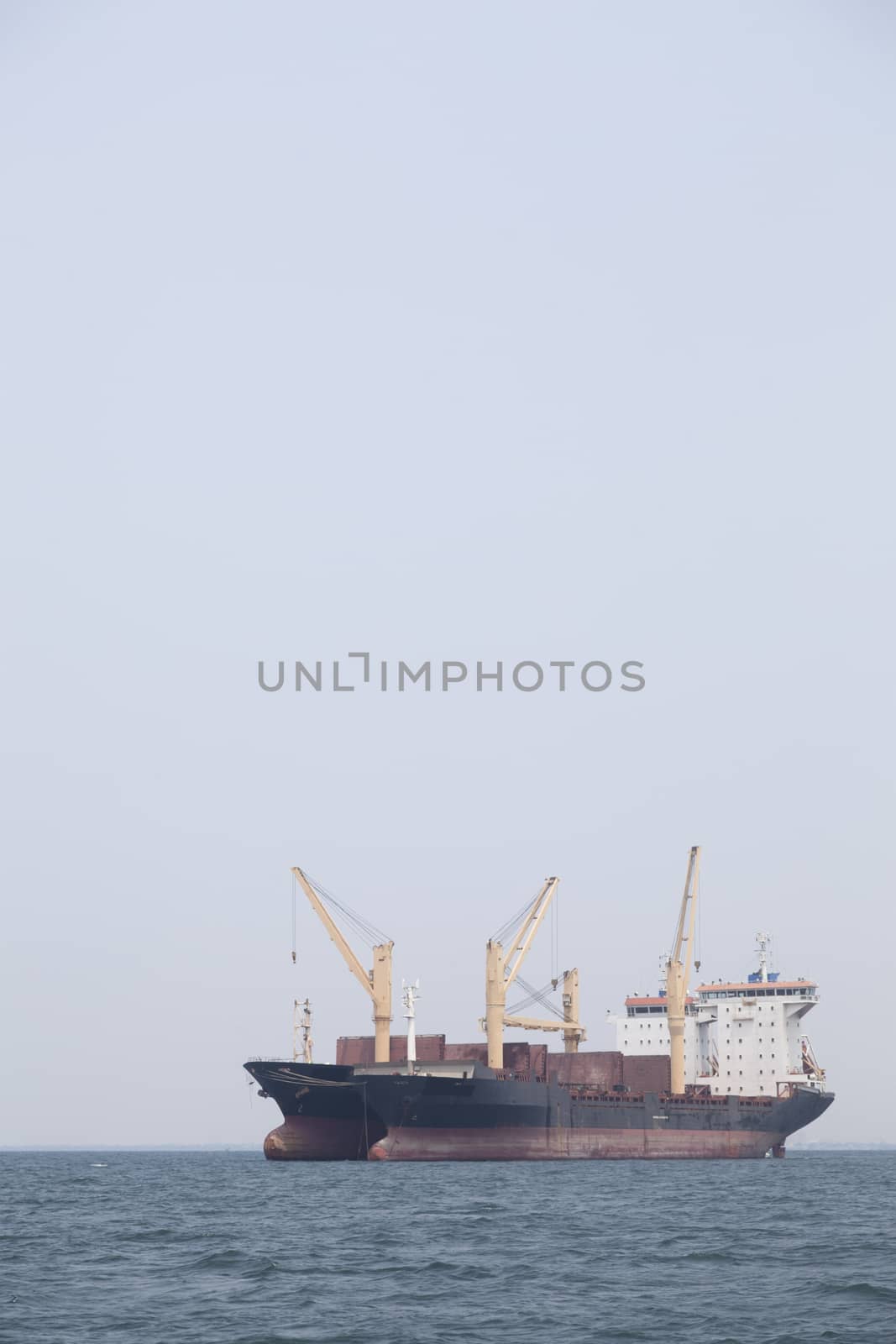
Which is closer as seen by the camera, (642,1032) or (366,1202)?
(366,1202)

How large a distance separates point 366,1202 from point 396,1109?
77.6 feet

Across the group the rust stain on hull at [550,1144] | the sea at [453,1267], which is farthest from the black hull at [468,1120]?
the sea at [453,1267]

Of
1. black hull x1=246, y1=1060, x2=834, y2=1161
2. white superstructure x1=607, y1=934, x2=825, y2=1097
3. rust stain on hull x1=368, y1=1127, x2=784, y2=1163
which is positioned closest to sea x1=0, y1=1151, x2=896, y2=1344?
black hull x1=246, y1=1060, x2=834, y2=1161

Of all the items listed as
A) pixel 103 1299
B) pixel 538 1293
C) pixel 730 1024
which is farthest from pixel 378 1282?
pixel 730 1024

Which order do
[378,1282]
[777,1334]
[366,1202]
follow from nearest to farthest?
1. [777,1334]
2. [378,1282]
3. [366,1202]

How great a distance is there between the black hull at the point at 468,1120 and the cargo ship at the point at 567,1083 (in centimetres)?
9

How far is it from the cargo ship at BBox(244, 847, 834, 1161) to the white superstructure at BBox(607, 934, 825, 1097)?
94 mm

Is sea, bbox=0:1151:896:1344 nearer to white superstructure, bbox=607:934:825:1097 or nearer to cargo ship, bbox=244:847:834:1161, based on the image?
cargo ship, bbox=244:847:834:1161

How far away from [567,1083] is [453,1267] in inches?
2535

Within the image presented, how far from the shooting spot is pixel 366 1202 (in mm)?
55656

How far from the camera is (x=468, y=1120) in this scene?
79.1 metres

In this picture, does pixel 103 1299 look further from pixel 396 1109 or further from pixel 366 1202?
pixel 396 1109

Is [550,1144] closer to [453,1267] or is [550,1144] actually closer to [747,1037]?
[747,1037]

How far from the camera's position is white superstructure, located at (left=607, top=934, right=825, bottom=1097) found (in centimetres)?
10388
